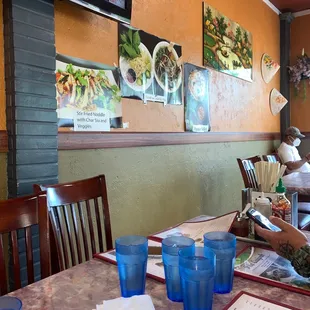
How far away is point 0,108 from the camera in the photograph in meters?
1.54

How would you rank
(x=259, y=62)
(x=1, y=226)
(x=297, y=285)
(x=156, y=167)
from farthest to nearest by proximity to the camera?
1. (x=259, y=62)
2. (x=156, y=167)
3. (x=1, y=226)
4. (x=297, y=285)

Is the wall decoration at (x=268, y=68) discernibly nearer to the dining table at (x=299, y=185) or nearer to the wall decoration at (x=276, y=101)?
the wall decoration at (x=276, y=101)

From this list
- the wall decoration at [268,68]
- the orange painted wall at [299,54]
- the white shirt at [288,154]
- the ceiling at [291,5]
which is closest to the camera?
the white shirt at [288,154]

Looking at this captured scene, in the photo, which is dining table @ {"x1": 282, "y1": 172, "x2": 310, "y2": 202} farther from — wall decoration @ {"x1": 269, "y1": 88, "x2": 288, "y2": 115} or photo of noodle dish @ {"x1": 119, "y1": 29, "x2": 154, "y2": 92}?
wall decoration @ {"x1": 269, "y1": 88, "x2": 288, "y2": 115}

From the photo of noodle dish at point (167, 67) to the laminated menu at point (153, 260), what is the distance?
5.41 feet

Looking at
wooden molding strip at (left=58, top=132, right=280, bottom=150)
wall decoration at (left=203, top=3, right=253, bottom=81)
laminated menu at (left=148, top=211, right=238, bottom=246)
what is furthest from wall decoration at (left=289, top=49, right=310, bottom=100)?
laminated menu at (left=148, top=211, right=238, bottom=246)

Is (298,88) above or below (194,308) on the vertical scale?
above

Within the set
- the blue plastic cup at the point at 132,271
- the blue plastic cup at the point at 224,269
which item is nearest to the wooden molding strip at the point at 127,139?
the blue plastic cup at the point at 132,271

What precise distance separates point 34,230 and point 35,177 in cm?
26

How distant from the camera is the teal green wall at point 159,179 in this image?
206cm

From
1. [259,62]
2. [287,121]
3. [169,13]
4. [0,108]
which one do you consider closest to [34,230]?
[0,108]

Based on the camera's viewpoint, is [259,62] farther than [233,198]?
Yes

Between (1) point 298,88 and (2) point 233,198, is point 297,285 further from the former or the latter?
(1) point 298,88

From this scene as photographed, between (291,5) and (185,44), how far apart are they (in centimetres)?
270
